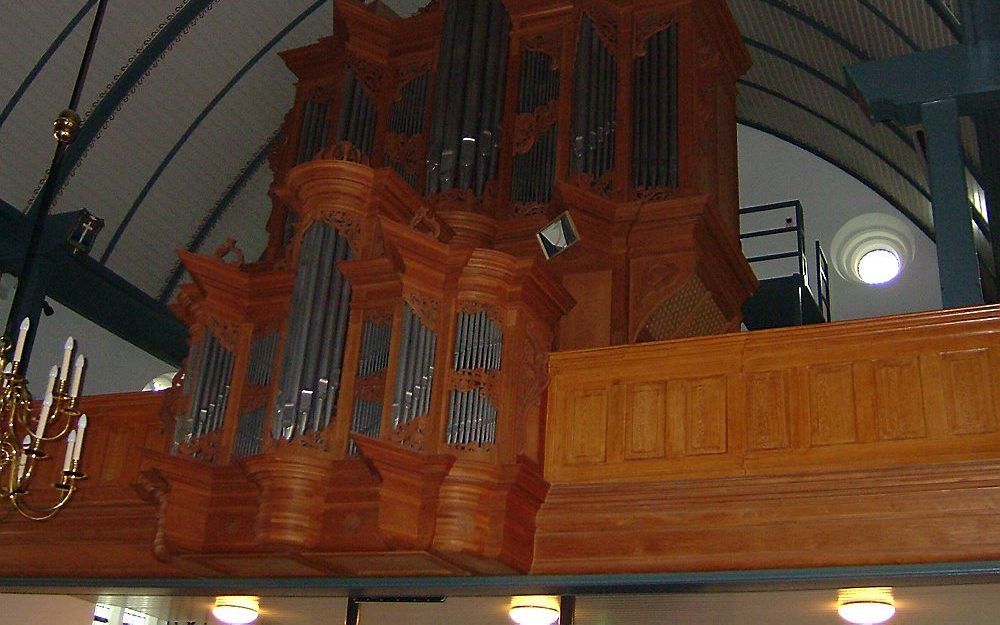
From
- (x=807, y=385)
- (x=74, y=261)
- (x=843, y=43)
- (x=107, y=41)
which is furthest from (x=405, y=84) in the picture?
(x=807, y=385)

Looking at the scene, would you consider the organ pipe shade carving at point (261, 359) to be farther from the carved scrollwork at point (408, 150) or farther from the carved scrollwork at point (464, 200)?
the carved scrollwork at point (408, 150)

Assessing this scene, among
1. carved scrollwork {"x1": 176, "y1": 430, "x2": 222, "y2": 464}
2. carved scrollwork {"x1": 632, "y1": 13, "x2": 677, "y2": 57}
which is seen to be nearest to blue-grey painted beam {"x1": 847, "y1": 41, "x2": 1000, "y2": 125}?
carved scrollwork {"x1": 632, "y1": 13, "x2": 677, "y2": 57}

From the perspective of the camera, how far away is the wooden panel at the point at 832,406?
334 inches

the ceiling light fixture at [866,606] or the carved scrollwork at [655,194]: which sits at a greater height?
the carved scrollwork at [655,194]

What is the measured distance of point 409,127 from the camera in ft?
41.9

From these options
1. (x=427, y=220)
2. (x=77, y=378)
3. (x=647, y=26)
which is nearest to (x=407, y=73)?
(x=647, y=26)

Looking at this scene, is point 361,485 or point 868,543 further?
point 361,485

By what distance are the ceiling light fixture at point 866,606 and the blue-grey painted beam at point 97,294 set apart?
28.9 feet

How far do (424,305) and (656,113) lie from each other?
3.31 meters

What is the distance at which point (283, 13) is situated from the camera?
14.6m

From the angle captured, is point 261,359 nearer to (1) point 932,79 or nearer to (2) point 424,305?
(2) point 424,305

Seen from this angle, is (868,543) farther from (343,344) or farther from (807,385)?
(343,344)

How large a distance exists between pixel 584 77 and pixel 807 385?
431cm

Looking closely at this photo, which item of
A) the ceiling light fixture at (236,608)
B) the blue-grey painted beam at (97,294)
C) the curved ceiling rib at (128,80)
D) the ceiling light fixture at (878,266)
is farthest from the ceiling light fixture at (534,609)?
the ceiling light fixture at (878,266)
